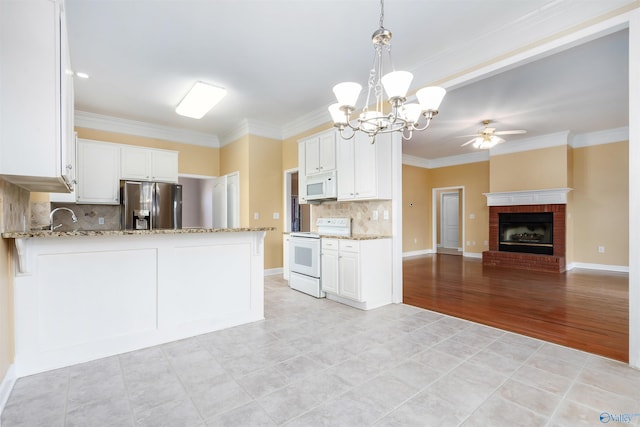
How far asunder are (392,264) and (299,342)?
1.74 meters

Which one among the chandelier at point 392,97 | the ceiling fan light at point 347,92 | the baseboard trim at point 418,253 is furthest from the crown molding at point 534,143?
the ceiling fan light at point 347,92

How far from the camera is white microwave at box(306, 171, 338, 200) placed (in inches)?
171

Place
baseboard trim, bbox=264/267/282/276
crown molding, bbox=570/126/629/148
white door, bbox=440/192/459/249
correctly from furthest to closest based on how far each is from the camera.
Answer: white door, bbox=440/192/459/249 → crown molding, bbox=570/126/629/148 → baseboard trim, bbox=264/267/282/276

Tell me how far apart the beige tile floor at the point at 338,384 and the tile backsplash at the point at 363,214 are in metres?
1.53

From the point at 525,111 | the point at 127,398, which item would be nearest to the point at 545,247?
the point at 525,111

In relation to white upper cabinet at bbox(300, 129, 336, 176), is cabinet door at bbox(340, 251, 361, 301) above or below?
below

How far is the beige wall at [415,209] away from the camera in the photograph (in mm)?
8406

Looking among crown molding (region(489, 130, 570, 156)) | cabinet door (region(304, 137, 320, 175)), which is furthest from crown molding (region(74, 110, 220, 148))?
crown molding (region(489, 130, 570, 156))

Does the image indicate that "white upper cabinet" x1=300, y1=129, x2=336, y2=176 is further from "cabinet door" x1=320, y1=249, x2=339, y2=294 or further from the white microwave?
"cabinet door" x1=320, y1=249, x2=339, y2=294

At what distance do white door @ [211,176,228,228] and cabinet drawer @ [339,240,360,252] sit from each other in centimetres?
327

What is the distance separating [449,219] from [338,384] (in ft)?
30.1

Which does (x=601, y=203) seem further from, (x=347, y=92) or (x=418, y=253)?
(x=347, y=92)

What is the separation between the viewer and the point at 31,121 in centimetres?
177

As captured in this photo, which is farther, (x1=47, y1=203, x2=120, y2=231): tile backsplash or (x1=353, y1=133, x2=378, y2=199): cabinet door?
(x1=47, y1=203, x2=120, y2=231): tile backsplash
